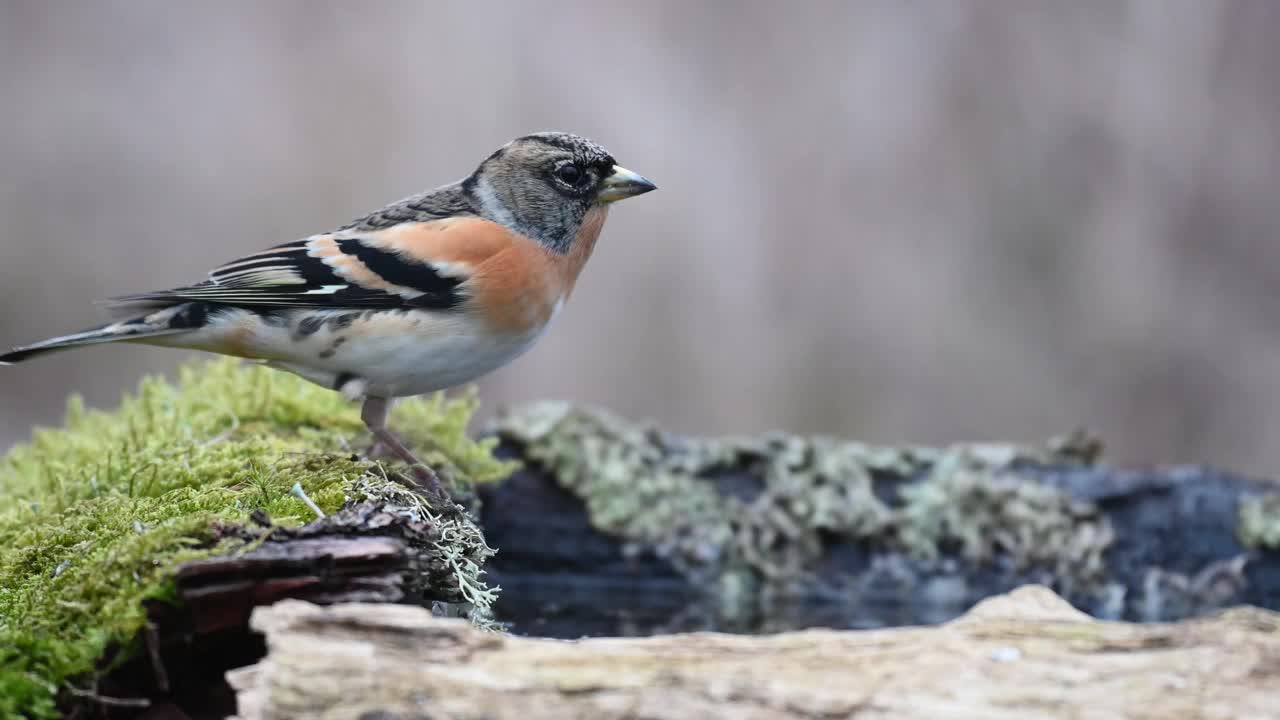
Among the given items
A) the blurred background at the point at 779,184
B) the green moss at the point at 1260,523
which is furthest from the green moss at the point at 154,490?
the blurred background at the point at 779,184

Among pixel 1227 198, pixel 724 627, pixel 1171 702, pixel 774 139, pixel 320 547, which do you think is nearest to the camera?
pixel 1171 702

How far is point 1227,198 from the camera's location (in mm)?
6453

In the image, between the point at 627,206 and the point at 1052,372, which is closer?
the point at 1052,372

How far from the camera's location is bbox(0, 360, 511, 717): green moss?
173 centimetres

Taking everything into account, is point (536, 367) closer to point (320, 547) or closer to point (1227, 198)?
point (1227, 198)

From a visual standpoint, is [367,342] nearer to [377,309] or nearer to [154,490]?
[377,309]

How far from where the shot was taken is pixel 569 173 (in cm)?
364

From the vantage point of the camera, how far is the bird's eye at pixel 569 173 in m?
3.63

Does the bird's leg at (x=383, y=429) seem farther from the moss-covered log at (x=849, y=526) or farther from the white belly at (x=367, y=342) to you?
the moss-covered log at (x=849, y=526)

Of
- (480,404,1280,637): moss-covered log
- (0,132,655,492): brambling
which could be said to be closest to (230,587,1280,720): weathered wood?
(0,132,655,492): brambling

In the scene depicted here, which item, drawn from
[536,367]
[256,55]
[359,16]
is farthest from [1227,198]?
[256,55]

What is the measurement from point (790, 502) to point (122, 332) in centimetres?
228

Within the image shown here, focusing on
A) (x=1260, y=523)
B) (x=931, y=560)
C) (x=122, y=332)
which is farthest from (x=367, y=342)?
(x=1260, y=523)

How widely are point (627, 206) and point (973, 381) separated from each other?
2.36 metres
